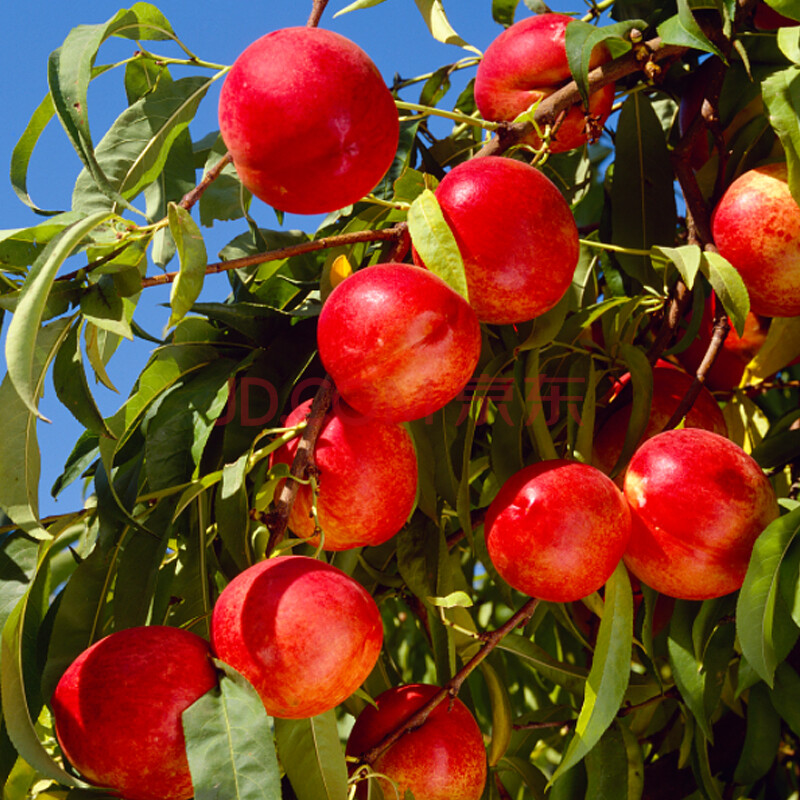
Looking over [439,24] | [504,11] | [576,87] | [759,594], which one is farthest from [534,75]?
[759,594]

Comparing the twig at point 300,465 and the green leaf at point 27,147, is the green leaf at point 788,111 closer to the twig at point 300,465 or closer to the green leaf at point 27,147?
the twig at point 300,465

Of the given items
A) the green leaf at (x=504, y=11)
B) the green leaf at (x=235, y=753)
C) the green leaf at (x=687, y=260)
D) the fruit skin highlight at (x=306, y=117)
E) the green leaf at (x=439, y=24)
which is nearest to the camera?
the green leaf at (x=235, y=753)

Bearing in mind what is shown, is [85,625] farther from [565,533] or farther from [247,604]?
[565,533]

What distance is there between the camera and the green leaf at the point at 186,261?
620 mm

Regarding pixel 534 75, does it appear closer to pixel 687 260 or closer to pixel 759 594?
pixel 687 260

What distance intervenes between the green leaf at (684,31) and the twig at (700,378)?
28cm

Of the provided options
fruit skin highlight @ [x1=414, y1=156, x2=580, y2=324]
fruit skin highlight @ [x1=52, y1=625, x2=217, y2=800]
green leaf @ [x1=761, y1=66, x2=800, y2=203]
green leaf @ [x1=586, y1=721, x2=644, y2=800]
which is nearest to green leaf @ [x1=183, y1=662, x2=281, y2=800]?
fruit skin highlight @ [x1=52, y1=625, x2=217, y2=800]

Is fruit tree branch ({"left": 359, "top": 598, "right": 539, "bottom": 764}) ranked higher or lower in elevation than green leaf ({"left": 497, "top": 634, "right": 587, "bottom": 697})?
higher

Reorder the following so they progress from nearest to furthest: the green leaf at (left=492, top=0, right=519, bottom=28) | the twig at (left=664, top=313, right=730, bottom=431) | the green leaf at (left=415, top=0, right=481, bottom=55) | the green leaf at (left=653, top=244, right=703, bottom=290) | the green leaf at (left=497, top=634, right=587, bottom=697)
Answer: the green leaf at (left=653, top=244, right=703, bottom=290), the twig at (left=664, top=313, right=730, bottom=431), the green leaf at (left=497, top=634, right=587, bottom=697), the green leaf at (left=415, top=0, right=481, bottom=55), the green leaf at (left=492, top=0, right=519, bottom=28)

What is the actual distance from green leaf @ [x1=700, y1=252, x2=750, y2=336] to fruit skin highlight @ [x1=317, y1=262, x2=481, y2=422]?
0.26 meters

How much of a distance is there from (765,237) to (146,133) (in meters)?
0.65

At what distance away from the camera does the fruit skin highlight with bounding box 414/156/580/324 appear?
0.70 metres

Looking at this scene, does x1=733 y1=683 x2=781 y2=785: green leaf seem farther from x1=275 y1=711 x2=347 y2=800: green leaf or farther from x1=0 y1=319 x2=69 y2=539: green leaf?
x1=0 y1=319 x2=69 y2=539: green leaf

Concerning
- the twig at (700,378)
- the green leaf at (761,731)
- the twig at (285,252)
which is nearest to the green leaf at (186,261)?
the twig at (285,252)
